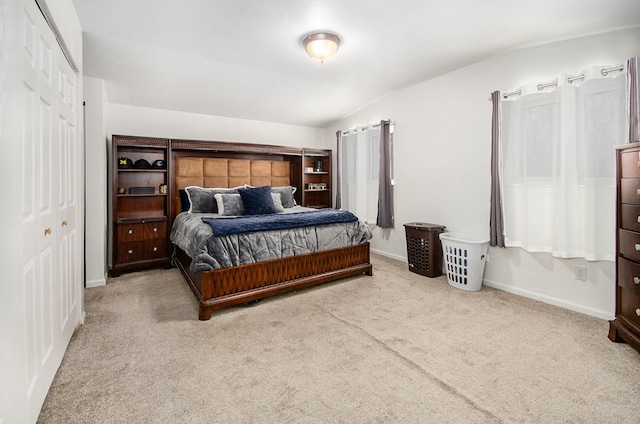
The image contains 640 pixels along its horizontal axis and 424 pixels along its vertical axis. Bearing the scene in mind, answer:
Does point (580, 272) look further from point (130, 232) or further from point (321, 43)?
point (130, 232)

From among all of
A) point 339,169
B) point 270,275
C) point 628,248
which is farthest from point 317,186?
point 628,248

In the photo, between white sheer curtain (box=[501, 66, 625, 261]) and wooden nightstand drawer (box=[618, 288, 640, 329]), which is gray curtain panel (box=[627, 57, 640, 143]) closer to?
white sheer curtain (box=[501, 66, 625, 261])

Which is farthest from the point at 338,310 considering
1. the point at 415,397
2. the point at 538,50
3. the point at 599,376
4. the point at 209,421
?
the point at 538,50

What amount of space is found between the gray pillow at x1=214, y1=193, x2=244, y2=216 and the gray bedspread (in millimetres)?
438

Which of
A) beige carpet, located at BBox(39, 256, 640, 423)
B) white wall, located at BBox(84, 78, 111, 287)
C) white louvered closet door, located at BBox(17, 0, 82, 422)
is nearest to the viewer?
white louvered closet door, located at BBox(17, 0, 82, 422)

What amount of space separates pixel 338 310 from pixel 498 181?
81.6 inches

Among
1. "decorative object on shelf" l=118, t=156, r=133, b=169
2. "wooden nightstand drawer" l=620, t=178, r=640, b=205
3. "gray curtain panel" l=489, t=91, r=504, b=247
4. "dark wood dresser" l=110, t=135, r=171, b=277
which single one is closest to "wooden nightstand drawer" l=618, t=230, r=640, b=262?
"wooden nightstand drawer" l=620, t=178, r=640, b=205

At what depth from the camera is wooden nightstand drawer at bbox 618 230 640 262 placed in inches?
74.9

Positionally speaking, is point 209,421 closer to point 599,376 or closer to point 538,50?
point 599,376

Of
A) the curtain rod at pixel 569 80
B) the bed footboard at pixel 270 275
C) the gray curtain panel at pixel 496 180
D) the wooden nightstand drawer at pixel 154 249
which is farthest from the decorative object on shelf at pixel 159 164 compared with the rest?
the curtain rod at pixel 569 80

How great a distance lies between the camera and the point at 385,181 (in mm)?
4445

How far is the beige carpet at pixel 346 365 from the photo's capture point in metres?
1.50

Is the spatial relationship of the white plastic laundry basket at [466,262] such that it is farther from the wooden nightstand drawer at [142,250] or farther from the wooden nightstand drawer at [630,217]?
the wooden nightstand drawer at [142,250]

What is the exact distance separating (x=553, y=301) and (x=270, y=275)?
2660mm
